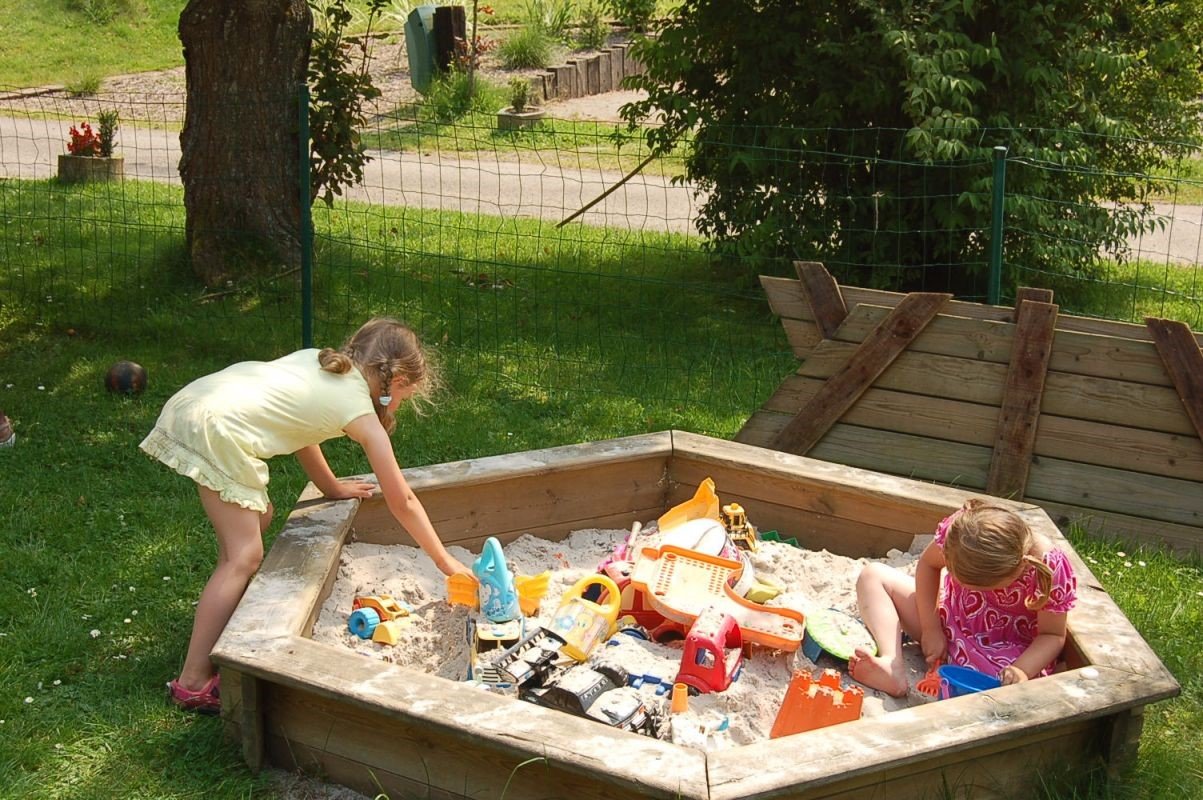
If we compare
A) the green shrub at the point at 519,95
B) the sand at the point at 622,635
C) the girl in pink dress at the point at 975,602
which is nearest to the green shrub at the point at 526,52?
the green shrub at the point at 519,95

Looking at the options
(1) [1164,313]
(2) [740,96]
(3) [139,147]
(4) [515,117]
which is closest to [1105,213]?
(1) [1164,313]

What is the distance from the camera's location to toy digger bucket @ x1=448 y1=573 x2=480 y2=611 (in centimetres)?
387

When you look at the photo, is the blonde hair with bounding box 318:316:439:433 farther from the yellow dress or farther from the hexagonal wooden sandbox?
the hexagonal wooden sandbox

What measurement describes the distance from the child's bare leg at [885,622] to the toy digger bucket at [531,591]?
947 millimetres

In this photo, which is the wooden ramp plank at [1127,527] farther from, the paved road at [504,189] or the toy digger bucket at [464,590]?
the paved road at [504,189]

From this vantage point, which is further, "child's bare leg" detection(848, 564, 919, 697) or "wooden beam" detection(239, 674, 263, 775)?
"child's bare leg" detection(848, 564, 919, 697)

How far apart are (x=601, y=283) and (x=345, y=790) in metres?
5.47

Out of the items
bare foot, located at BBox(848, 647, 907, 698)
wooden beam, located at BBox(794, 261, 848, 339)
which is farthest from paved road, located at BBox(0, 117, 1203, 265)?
bare foot, located at BBox(848, 647, 907, 698)

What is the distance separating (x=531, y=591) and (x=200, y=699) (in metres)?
1.00

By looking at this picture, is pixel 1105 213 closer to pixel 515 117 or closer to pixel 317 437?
pixel 317 437

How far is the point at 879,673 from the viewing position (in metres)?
3.63

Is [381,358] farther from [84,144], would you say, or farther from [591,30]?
[591,30]

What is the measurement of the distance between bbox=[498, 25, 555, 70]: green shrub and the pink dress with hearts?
595 inches

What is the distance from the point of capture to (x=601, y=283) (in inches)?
331
